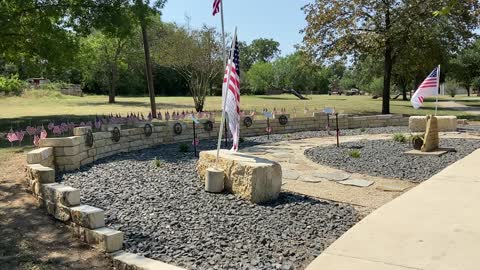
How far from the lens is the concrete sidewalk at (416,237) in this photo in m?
3.46

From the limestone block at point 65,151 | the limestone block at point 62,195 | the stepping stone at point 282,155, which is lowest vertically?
the stepping stone at point 282,155

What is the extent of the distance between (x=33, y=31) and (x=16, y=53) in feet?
9.03

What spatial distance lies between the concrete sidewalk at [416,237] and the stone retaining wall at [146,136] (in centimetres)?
537

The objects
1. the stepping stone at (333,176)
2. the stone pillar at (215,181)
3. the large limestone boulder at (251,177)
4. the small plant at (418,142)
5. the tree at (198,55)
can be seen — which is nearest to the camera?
the large limestone boulder at (251,177)

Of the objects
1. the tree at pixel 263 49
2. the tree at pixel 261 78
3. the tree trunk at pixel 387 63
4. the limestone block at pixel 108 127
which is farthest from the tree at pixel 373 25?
the tree at pixel 263 49

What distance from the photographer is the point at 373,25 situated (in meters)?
22.0

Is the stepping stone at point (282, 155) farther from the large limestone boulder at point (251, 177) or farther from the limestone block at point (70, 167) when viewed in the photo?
the limestone block at point (70, 167)

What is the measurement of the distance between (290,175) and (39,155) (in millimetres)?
3987

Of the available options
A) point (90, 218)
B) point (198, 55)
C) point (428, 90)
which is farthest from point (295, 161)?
point (198, 55)

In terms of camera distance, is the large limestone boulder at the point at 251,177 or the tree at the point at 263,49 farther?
the tree at the point at 263,49

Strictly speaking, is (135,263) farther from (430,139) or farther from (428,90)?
(428,90)

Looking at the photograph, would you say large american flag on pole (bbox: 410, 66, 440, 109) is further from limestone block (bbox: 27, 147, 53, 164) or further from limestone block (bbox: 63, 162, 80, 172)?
limestone block (bbox: 27, 147, 53, 164)

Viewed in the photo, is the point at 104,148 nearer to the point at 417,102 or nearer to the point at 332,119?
the point at 417,102

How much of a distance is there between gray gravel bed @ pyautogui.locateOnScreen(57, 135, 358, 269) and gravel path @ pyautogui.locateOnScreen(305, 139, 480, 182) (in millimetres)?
2513
